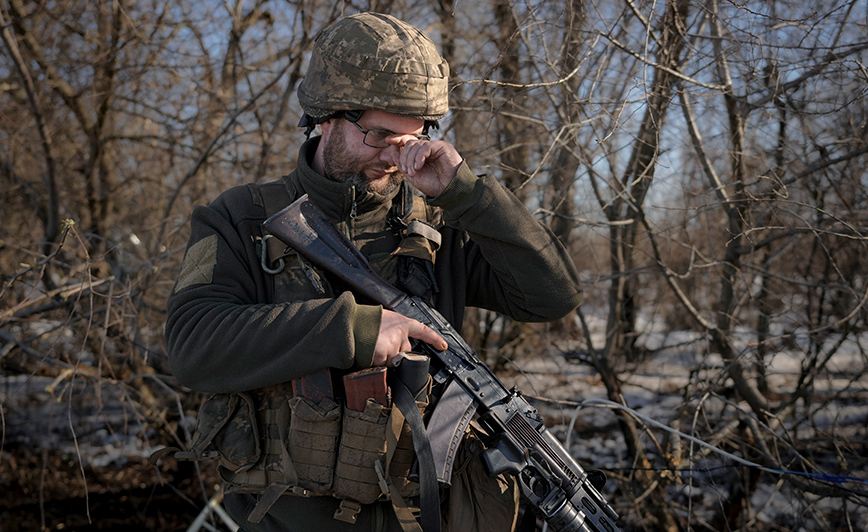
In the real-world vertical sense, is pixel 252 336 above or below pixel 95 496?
above

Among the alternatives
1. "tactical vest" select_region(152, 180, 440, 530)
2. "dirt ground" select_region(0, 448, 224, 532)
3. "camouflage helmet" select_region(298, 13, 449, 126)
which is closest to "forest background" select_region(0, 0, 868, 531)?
"dirt ground" select_region(0, 448, 224, 532)

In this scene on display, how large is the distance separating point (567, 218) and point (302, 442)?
189 cm

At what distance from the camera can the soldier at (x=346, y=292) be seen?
1.71 meters

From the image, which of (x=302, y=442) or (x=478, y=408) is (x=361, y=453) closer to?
(x=302, y=442)

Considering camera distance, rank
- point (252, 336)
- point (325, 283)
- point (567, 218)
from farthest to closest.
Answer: point (567, 218) < point (325, 283) < point (252, 336)

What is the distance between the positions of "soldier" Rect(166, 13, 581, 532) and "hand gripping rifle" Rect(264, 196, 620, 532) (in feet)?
0.22

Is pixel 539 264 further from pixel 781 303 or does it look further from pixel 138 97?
pixel 138 97

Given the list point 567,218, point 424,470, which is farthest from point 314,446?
point 567,218

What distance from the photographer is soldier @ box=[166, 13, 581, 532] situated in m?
1.71

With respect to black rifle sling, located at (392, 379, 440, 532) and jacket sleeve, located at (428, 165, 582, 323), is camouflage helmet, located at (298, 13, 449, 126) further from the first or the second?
black rifle sling, located at (392, 379, 440, 532)

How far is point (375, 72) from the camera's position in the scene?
1.96 meters

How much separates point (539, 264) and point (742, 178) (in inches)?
71.3

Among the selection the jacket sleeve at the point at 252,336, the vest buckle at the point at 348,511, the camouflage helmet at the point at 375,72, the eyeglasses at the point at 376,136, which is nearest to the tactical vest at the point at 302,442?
the vest buckle at the point at 348,511

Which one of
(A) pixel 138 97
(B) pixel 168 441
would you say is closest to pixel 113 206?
(A) pixel 138 97
